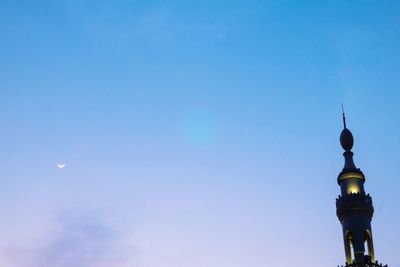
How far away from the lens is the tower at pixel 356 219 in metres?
63.2

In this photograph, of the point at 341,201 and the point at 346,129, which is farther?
the point at 346,129

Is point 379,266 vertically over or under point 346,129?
under

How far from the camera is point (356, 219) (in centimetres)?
6444

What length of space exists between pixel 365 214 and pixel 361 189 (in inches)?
121

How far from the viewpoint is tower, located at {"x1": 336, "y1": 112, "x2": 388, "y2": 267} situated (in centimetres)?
6319

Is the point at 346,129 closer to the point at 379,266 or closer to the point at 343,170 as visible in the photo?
the point at 343,170

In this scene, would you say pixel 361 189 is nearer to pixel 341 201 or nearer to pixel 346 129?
pixel 341 201

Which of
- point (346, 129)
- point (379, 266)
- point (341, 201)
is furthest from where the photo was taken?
point (346, 129)

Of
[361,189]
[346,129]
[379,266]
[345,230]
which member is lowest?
[379,266]

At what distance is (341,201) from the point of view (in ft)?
216

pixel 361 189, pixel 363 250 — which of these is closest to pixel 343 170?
pixel 361 189

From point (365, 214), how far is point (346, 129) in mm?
10226

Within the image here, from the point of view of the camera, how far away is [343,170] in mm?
68500

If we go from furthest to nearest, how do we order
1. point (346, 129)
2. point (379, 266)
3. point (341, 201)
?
point (346, 129) → point (341, 201) → point (379, 266)
